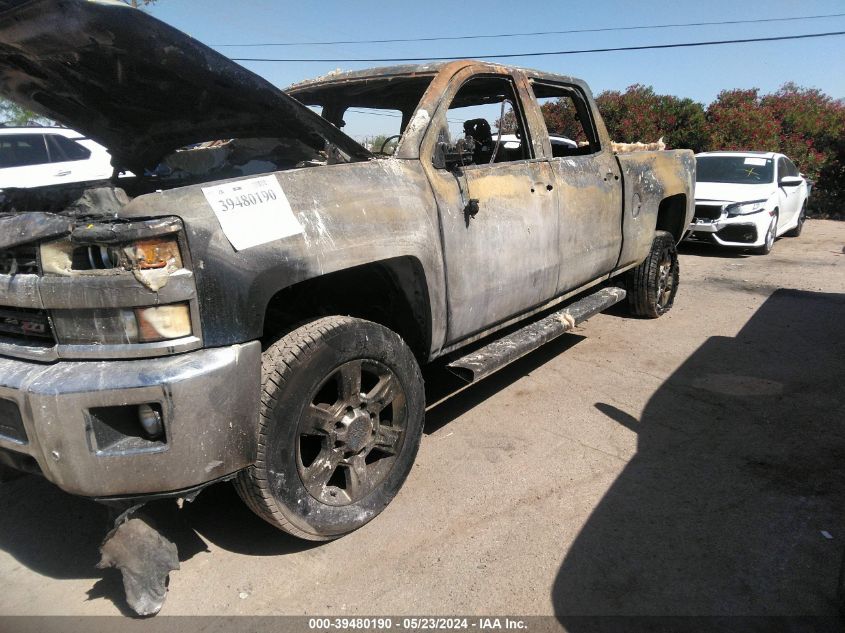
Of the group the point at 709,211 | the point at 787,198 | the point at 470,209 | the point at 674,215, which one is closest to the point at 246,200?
the point at 470,209

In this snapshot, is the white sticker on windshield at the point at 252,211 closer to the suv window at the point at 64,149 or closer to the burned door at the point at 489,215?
the burned door at the point at 489,215

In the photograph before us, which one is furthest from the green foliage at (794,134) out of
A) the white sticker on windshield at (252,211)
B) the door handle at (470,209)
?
the white sticker on windshield at (252,211)

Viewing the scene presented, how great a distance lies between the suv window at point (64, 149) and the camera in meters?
9.25

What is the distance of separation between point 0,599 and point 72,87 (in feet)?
7.16

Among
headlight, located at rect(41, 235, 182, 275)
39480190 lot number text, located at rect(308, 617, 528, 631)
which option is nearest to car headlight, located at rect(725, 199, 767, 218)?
39480190 lot number text, located at rect(308, 617, 528, 631)

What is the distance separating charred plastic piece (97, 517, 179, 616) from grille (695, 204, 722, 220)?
9.52 m

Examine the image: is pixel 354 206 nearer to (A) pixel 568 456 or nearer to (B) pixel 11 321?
(B) pixel 11 321

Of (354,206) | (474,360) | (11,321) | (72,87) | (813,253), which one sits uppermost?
(72,87)

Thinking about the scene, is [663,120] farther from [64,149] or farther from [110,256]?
[110,256]

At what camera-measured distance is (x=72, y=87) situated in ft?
9.27

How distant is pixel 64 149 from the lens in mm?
9367

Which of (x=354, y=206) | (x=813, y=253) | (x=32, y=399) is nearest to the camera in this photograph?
(x=32, y=399)

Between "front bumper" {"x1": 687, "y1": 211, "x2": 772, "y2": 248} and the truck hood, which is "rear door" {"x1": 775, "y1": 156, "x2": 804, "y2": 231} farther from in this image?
"front bumper" {"x1": 687, "y1": 211, "x2": 772, "y2": 248}

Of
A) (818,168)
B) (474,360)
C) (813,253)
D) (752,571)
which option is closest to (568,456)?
(474,360)
